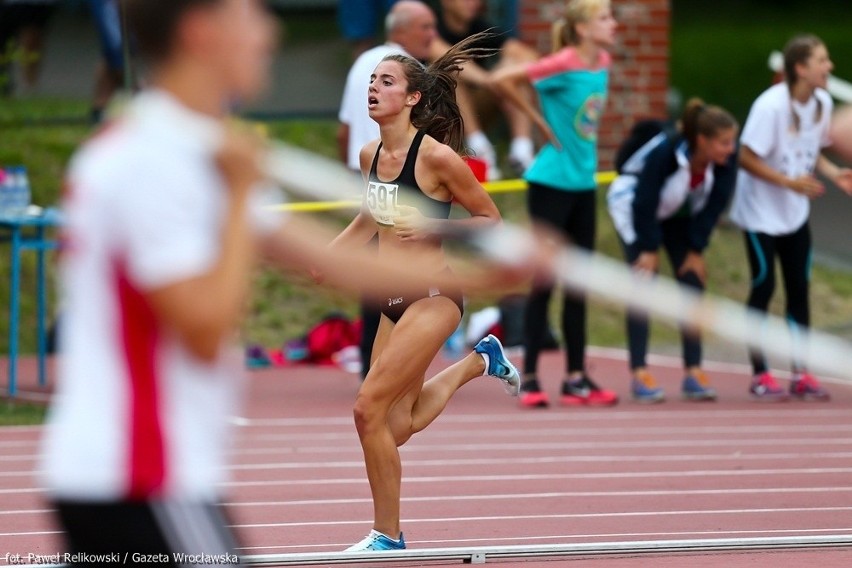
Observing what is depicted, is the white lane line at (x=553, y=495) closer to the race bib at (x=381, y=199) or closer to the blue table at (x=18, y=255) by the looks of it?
the race bib at (x=381, y=199)

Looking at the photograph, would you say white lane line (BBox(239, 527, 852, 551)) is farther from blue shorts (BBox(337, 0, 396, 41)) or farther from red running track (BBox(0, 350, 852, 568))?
blue shorts (BBox(337, 0, 396, 41))

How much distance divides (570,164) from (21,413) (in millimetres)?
3795

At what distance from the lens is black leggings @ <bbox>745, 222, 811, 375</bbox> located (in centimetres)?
1095

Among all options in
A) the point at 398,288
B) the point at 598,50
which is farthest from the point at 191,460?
the point at 598,50

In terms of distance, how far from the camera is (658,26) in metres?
15.8

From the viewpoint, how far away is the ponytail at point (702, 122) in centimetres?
1054

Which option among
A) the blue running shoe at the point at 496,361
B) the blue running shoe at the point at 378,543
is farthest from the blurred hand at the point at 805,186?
the blue running shoe at the point at 378,543

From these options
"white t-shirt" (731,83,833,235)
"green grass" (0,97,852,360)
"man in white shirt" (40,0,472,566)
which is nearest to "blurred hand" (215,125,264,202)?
"man in white shirt" (40,0,472,566)

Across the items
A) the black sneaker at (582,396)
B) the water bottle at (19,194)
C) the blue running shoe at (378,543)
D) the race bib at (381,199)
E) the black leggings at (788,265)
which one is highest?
the race bib at (381,199)

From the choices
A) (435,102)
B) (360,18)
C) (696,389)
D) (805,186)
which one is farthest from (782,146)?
(360,18)

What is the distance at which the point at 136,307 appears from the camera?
3064 millimetres

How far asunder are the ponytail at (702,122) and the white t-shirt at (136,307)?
775 cm

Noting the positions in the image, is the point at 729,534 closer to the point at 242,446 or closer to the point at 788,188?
the point at 242,446

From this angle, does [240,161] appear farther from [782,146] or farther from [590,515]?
[782,146]
